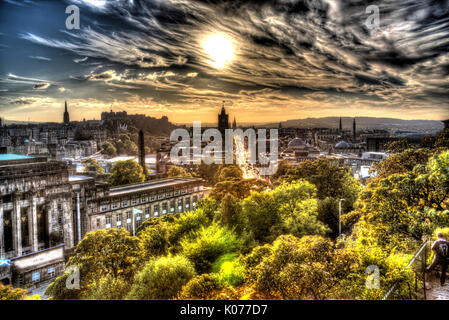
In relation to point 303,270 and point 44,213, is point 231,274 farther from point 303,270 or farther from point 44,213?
point 44,213

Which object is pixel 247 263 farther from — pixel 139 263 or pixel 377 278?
pixel 139 263

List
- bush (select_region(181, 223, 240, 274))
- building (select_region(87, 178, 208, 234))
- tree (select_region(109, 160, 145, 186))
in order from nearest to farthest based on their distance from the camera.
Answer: bush (select_region(181, 223, 240, 274)) → building (select_region(87, 178, 208, 234)) → tree (select_region(109, 160, 145, 186))

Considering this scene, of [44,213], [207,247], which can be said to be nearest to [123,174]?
[44,213]

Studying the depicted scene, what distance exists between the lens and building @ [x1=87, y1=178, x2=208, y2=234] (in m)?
14.5

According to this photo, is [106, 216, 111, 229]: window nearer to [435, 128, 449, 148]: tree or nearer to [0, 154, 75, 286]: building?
[0, 154, 75, 286]: building

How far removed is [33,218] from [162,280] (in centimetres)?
774

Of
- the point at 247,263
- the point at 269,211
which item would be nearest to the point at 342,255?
the point at 247,263

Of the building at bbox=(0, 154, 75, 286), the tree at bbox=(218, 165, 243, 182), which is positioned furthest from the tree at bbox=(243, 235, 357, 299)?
the tree at bbox=(218, 165, 243, 182)

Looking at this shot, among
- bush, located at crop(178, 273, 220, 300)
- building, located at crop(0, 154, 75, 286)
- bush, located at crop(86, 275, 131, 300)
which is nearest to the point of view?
bush, located at crop(178, 273, 220, 300)

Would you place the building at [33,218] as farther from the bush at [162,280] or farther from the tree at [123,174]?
the tree at [123,174]

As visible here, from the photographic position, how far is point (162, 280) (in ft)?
19.9

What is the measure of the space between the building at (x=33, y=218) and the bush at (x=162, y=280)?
20.6ft

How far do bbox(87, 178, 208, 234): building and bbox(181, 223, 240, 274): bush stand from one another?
7.14 m

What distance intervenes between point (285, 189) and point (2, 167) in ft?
35.1
